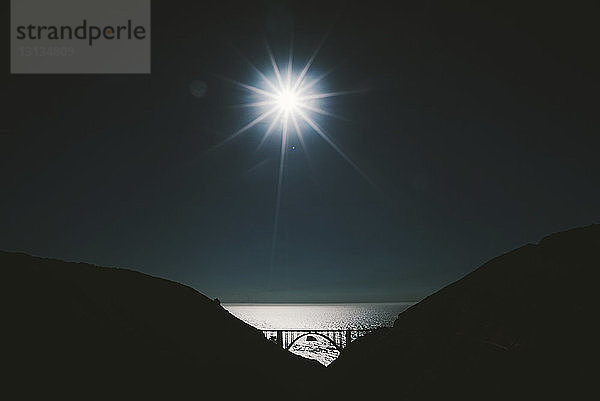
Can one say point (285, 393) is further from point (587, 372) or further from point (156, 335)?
point (587, 372)

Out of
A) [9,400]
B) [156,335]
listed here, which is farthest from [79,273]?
[9,400]

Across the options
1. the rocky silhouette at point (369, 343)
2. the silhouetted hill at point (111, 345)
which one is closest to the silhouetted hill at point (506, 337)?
the rocky silhouette at point (369, 343)

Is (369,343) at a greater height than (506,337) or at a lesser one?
lesser

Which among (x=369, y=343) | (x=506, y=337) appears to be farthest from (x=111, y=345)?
(x=506, y=337)

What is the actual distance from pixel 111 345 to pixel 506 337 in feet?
48.7

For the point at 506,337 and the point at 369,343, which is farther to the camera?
the point at 369,343

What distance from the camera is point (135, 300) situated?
23.0 m

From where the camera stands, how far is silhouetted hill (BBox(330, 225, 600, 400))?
9.16 m

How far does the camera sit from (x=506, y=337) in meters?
10.6

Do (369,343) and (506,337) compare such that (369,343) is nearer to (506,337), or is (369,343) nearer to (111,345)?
(506,337)

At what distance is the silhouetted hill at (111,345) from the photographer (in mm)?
13859

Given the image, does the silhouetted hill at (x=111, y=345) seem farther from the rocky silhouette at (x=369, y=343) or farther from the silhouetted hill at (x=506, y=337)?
the silhouetted hill at (x=506, y=337)

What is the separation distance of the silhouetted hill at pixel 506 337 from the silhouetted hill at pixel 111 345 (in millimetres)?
6874

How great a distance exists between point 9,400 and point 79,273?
11.4 m
